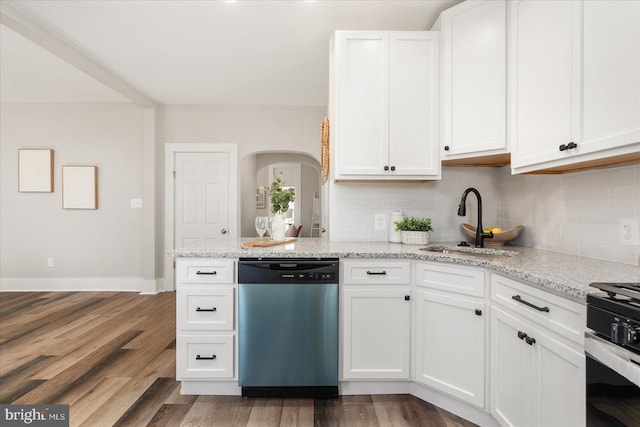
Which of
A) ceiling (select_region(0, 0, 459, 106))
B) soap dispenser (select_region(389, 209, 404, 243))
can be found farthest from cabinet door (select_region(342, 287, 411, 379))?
ceiling (select_region(0, 0, 459, 106))

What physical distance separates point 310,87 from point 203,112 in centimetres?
165

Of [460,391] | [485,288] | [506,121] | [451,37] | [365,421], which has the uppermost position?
[451,37]

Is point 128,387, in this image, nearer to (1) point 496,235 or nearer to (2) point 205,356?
(2) point 205,356

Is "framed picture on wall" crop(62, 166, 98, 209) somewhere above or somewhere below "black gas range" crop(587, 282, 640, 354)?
above

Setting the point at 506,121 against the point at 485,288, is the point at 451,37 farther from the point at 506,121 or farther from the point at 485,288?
the point at 485,288

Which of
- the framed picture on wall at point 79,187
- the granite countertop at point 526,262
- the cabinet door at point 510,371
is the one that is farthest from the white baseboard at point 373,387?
the framed picture on wall at point 79,187

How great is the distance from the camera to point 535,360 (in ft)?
4.54

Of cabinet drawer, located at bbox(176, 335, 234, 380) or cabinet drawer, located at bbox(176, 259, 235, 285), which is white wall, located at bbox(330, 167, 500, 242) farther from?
cabinet drawer, located at bbox(176, 335, 234, 380)

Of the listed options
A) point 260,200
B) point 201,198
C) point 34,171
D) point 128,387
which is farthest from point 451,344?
point 260,200

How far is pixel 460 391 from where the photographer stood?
1.84 metres

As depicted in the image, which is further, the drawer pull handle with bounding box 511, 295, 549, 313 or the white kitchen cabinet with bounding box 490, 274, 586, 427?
the drawer pull handle with bounding box 511, 295, 549, 313

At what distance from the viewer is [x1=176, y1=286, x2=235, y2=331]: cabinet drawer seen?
2.02 m

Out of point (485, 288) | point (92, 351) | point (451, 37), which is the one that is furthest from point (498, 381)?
point (92, 351)

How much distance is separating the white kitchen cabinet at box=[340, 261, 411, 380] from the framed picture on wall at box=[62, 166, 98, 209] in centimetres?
427
